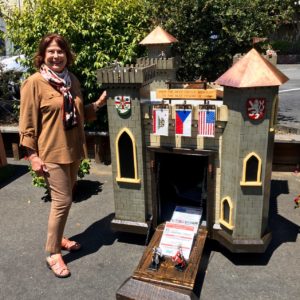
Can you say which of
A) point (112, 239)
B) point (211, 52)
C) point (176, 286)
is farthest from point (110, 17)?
point (176, 286)

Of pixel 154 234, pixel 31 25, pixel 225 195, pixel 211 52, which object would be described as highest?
pixel 31 25

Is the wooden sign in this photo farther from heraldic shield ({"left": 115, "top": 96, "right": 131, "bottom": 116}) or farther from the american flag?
heraldic shield ({"left": 115, "top": 96, "right": 131, "bottom": 116})

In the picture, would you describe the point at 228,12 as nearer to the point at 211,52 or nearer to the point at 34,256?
the point at 211,52

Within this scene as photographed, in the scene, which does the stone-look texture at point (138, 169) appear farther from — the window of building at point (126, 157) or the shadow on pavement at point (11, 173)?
the shadow on pavement at point (11, 173)

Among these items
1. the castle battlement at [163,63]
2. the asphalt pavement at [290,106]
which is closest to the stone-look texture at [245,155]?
the castle battlement at [163,63]

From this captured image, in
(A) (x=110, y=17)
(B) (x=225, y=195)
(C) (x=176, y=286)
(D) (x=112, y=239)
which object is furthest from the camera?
(A) (x=110, y=17)

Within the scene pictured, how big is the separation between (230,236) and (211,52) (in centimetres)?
634

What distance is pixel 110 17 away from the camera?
9047 millimetres

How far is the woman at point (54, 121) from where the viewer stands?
4594mm

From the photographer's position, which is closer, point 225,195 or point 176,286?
point 176,286

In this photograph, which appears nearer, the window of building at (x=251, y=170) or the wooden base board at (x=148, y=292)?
the wooden base board at (x=148, y=292)

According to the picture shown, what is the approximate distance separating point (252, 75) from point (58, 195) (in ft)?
10.0

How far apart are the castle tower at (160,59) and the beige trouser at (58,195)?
3096mm

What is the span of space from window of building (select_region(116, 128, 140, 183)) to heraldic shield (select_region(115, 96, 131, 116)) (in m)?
0.28
